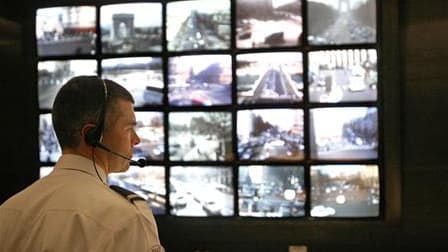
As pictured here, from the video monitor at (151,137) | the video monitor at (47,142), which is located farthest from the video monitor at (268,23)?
the video monitor at (47,142)

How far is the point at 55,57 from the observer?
351 cm

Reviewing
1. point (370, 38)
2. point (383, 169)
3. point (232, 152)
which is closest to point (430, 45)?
point (370, 38)

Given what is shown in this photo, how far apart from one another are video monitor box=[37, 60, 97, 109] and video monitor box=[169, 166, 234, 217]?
0.88 meters

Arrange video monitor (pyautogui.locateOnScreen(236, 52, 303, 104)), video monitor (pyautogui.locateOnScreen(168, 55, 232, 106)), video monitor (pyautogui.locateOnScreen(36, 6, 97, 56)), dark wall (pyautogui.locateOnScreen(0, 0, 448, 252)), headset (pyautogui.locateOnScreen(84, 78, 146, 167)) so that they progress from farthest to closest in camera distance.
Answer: video monitor (pyautogui.locateOnScreen(36, 6, 97, 56)) < video monitor (pyautogui.locateOnScreen(168, 55, 232, 106)) < video monitor (pyautogui.locateOnScreen(236, 52, 303, 104)) < dark wall (pyautogui.locateOnScreen(0, 0, 448, 252)) < headset (pyautogui.locateOnScreen(84, 78, 146, 167))

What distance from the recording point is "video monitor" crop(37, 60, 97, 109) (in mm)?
3502

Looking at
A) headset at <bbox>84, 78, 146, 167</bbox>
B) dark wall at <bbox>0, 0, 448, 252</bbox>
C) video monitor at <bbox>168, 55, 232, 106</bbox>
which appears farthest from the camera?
video monitor at <bbox>168, 55, 232, 106</bbox>

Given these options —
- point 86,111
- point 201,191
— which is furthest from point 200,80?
point 86,111

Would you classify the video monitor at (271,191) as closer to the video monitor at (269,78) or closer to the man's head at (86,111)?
the video monitor at (269,78)

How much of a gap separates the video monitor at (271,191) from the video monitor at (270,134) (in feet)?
0.25

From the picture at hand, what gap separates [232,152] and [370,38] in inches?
→ 40.0

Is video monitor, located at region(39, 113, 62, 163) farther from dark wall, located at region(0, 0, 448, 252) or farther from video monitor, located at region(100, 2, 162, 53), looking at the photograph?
dark wall, located at region(0, 0, 448, 252)

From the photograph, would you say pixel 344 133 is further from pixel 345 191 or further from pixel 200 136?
pixel 200 136

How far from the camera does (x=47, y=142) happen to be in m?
3.52

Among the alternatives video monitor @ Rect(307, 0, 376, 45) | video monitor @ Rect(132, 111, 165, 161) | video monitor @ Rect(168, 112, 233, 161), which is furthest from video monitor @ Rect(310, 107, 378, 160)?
video monitor @ Rect(132, 111, 165, 161)
